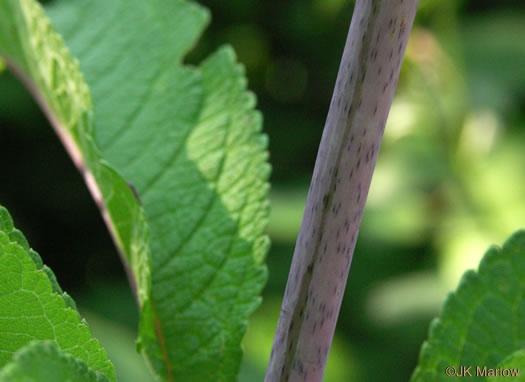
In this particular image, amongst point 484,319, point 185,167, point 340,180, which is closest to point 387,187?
point 185,167

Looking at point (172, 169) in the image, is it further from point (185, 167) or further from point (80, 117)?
point (80, 117)

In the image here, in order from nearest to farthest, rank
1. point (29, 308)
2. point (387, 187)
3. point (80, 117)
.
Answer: point (29, 308) → point (80, 117) → point (387, 187)

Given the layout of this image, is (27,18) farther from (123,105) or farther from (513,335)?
(513,335)

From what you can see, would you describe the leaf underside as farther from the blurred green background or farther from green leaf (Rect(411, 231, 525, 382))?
the blurred green background

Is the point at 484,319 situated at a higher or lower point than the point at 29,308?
higher

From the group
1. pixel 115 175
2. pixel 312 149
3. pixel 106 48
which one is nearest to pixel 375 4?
pixel 115 175

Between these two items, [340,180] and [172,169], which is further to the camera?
[172,169]

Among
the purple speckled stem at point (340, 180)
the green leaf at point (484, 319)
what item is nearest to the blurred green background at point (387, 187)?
the green leaf at point (484, 319)
